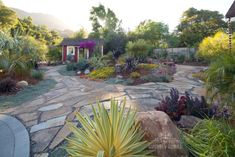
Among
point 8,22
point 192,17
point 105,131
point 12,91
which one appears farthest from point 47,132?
point 192,17

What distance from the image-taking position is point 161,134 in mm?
3141

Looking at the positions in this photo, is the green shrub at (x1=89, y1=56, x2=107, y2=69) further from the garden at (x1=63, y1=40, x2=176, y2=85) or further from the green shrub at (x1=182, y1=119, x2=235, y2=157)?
the green shrub at (x1=182, y1=119, x2=235, y2=157)

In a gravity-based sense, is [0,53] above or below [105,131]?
above

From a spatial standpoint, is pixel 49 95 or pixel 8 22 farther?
pixel 8 22

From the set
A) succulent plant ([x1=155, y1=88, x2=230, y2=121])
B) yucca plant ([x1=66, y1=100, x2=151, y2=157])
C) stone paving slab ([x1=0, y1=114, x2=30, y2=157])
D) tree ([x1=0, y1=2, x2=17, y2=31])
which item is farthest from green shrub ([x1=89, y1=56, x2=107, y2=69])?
tree ([x1=0, y1=2, x2=17, y2=31])

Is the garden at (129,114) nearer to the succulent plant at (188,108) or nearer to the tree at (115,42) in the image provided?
the succulent plant at (188,108)

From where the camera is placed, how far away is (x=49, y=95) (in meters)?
8.23

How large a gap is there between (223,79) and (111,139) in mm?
1969

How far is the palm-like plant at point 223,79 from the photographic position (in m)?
3.56

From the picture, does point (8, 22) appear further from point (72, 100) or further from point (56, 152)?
point (56, 152)

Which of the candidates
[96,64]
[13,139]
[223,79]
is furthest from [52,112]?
[96,64]

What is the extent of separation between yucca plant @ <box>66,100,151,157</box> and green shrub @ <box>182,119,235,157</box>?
54 centimetres

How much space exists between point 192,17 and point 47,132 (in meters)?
31.5

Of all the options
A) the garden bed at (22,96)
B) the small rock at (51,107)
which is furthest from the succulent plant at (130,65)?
the small rock at (51,107)
